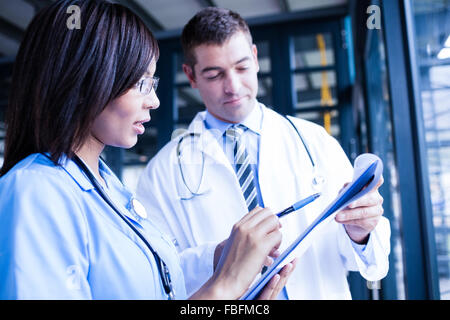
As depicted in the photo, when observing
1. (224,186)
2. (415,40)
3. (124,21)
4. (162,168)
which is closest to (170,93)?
(162,168)

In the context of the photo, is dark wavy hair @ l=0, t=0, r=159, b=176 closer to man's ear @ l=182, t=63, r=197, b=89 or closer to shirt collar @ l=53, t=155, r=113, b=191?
shirt collar @ l=53, t=155, r=113, b=191

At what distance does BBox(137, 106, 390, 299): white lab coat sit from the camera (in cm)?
66

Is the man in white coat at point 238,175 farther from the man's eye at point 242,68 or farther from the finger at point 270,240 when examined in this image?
the finger at point 270,240

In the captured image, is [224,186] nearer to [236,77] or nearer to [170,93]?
[236,77]

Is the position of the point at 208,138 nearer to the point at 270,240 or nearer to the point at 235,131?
the point at 235,131

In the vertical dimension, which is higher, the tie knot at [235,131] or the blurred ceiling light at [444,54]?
the blurred ceiling light at [444,54]

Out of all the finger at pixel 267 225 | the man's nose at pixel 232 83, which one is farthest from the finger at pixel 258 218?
the man's nose at pixel 232 83

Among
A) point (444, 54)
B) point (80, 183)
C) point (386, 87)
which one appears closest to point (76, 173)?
point (80, 183)

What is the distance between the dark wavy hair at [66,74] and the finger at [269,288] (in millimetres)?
304

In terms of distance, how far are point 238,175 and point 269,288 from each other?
293mm

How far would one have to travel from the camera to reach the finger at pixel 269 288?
425 mm

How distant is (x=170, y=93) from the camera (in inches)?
37.4

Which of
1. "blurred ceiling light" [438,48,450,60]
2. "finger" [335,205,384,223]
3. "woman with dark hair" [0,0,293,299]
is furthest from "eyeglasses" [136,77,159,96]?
"blurred ceiling light" [438,48,450,60]

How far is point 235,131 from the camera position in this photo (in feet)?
2.48
